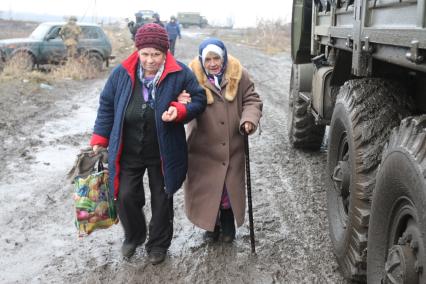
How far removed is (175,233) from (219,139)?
2.96 feet

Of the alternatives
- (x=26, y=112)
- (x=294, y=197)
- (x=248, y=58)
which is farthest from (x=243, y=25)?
(x=294, y=197)

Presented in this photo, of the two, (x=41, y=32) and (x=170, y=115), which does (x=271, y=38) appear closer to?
(x=41, y=32)

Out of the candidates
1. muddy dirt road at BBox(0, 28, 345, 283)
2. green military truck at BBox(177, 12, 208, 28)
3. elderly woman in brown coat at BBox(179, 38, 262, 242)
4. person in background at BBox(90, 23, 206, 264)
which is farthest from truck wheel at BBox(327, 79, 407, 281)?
green military truck at BBox(177, 12, 208, 28)

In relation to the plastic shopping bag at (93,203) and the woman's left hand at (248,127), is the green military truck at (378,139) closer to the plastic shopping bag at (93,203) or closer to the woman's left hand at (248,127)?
the woman's left hand at (248,127)

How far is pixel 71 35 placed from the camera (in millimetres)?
15367

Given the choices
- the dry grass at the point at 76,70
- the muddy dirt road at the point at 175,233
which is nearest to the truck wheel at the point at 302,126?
the muddy dirt road at the point at 175,233

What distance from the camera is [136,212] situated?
3764 millimetres

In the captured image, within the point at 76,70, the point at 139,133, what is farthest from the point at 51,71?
the point at 139,133

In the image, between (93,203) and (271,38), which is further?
(271,38)

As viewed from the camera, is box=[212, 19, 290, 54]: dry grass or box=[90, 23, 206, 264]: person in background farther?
box=[212, 19, 290, 54]: dry grass

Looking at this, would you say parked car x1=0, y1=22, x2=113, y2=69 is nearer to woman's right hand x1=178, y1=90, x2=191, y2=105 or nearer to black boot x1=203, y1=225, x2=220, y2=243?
black boot x1=203, y1=225, x2=220, y2=243

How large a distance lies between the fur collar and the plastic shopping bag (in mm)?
891

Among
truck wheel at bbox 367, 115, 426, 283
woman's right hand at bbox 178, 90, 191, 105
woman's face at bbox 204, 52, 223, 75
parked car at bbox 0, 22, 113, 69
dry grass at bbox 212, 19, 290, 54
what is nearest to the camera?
truck wheel at bbox 367, 115, 426, 283

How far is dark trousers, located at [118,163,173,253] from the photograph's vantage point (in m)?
3.65
